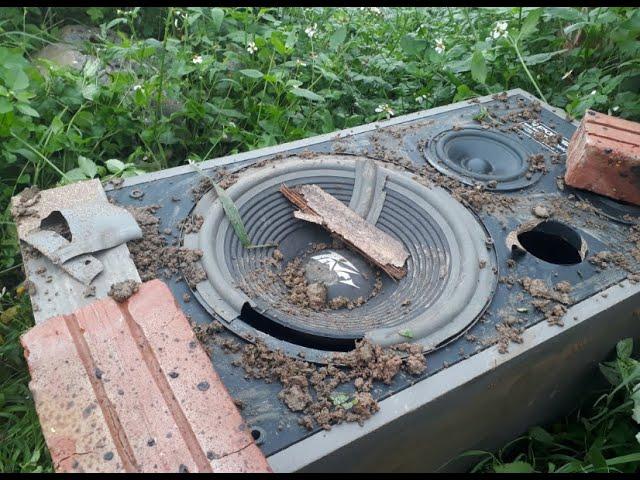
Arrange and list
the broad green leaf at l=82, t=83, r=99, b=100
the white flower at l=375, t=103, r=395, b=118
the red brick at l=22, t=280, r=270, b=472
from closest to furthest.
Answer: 1. the red brick at l=22, t=280, r=270, b=472
2. the broad green leaf at l=82, t=83, r=99, b=100
3. the white flower at l=375, t=103, r=395, b=118

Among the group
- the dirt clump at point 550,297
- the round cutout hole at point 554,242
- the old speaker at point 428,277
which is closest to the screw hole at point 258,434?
the old speaker at point 428,277

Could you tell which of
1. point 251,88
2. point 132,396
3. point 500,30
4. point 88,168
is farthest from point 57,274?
point 500,30

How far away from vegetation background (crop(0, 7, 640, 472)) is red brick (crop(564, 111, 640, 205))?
1.42 ft

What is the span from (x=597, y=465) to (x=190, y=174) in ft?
4.82

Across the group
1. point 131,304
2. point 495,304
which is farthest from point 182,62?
point 495,304

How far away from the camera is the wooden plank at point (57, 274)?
1.36 meters

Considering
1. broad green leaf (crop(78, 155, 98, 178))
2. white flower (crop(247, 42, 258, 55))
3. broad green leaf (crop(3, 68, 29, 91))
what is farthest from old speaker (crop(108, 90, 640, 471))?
white flower (crop(247, 42, 258, 55))

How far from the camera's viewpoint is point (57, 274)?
1435 mm

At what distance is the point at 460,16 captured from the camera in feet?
10.7

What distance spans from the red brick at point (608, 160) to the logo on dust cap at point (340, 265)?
81 centimetres

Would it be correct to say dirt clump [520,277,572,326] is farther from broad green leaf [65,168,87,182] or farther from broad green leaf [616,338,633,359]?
broad green leaf [65,168,87,182]

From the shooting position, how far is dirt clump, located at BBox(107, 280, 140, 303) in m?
1.24

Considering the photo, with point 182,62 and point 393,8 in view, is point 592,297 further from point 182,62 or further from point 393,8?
point 393,8
